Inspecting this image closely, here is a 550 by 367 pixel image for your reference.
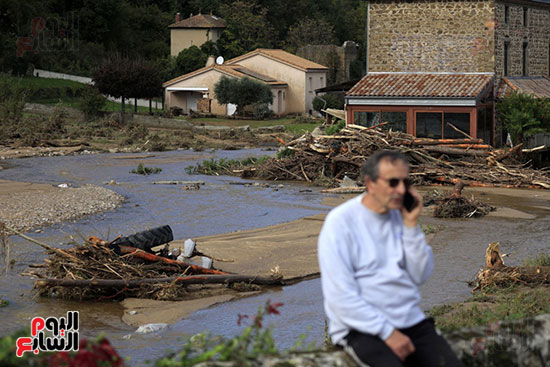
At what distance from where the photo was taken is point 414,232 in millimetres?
5004

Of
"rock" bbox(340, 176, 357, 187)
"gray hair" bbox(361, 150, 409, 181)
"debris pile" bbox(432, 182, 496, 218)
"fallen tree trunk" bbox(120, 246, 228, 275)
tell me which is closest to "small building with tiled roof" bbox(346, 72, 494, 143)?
"rock" bbox(340, 176, 357, 187)

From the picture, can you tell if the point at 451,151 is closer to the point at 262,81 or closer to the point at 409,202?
the point at 409,202

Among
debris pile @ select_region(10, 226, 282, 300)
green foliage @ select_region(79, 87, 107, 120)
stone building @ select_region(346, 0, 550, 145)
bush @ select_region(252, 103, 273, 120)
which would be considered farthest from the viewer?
bush @ select_region(252, 103, 273, 120)

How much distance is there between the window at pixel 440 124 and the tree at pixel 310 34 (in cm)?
5465

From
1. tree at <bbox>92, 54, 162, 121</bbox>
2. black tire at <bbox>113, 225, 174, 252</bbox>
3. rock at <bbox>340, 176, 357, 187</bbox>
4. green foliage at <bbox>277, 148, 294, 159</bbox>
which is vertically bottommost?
rock at <bbox>340, 176, 357, 187</bbox>

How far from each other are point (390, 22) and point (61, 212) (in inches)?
754

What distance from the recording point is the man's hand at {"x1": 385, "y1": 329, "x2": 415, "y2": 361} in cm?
473

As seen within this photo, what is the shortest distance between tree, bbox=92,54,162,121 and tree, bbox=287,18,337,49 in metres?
31.3

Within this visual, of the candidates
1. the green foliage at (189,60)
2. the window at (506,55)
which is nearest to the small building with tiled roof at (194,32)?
the green foliage at (189,60)

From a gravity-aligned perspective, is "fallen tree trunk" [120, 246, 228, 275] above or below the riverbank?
above

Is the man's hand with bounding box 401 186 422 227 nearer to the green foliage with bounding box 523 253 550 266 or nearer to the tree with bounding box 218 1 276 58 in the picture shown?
the green foliage with bounding box 523 253 550 266

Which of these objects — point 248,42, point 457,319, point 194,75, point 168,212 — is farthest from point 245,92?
point 457,319

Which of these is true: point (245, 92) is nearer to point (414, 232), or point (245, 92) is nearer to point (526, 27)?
point (526, 27)

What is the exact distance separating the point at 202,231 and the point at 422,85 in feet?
55.7
